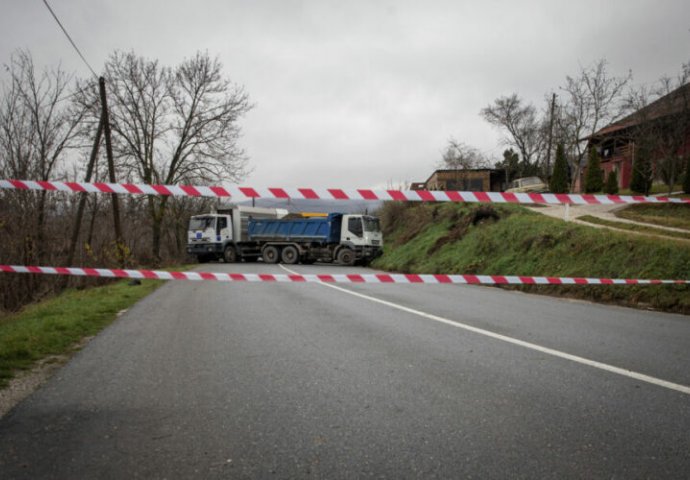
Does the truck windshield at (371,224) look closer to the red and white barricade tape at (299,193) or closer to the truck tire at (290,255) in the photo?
the truck tire at (290,255)

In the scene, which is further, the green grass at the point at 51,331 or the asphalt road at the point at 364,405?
the green grass at the point at 51,331

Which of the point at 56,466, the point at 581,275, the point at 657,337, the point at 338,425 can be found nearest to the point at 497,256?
the point at 581,275

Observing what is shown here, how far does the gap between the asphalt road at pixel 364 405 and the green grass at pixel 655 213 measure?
12570 mm

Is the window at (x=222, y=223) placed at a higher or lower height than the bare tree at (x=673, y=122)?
lower

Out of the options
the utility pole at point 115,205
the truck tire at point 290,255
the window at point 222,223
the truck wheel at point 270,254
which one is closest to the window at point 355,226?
the truck tire at point 290,255

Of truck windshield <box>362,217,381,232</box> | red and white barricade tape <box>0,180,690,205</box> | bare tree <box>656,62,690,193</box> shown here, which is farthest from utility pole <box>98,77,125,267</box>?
bare tree <box>656,62,690,193</box>

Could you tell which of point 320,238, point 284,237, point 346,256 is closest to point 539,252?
point 346,256

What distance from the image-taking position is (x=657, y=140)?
25.7m

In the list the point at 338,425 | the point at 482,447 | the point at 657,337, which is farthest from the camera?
the point at 657,337

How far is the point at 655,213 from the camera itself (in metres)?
19.3

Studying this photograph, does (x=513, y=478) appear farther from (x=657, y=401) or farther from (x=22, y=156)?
(x=22, y=156)

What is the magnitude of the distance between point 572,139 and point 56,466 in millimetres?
37914

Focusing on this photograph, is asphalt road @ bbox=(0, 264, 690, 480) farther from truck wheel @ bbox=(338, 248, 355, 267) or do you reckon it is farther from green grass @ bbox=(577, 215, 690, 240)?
truck wheel @ bbox=(338, 248, 355, 267)

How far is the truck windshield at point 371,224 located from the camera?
82.7 ft
